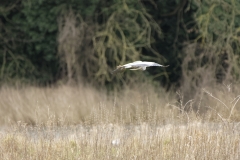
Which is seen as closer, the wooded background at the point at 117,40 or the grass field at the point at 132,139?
the grass field at the point at 132,139

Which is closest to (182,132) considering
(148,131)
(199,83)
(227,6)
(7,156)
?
(148,131)

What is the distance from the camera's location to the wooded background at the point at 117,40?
16.5 m

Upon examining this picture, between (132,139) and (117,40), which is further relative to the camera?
(117,40)

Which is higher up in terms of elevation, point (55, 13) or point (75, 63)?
point (55, 13)

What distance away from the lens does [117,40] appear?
16953 millimetres

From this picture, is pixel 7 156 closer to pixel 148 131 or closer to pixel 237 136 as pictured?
pixel 148 131

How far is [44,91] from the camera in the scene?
15.8 m

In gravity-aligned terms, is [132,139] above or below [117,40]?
above

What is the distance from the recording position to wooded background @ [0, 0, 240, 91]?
54.1ft

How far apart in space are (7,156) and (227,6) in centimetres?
1045

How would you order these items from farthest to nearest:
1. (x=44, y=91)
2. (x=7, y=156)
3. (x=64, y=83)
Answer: (x=64, y=83)
(x=44, y=91)
(x=7, y=156)

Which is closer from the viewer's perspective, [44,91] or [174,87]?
[44,91]

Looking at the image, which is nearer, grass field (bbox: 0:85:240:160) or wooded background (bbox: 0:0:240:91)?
grass field (bbox: 0:85:240:160)

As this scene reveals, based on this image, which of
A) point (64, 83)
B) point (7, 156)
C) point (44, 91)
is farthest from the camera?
point (64, 83)
